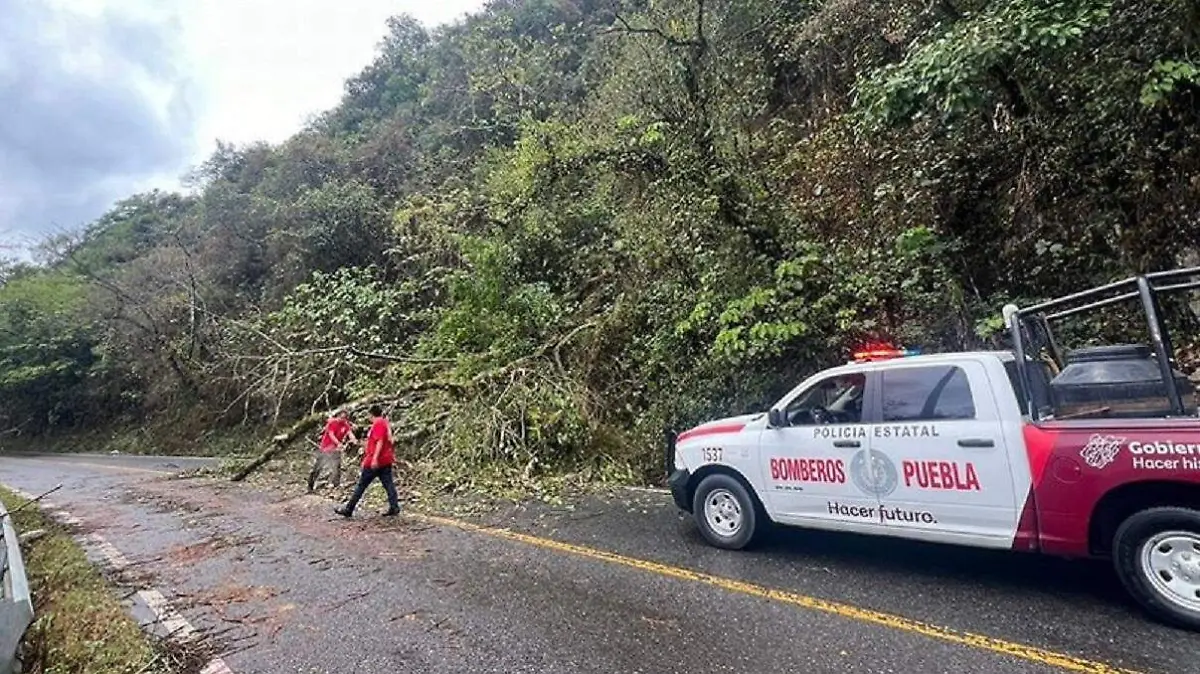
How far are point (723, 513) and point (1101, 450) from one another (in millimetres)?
2958

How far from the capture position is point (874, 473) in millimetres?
5211

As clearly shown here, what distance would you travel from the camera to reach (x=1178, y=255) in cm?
791

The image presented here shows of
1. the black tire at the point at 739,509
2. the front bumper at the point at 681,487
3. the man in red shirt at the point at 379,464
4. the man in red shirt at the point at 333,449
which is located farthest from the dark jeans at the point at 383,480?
the black tire at the point at 739,509

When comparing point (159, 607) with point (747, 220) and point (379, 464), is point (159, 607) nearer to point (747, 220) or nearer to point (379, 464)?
point (379, 464)

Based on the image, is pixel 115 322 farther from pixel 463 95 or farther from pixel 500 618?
pixel 500 618

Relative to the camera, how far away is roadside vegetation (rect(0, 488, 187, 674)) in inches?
178

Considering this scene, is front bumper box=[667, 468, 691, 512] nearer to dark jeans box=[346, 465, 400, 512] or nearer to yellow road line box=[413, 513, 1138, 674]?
yellow road line box=[413, 513, 1138, 674]

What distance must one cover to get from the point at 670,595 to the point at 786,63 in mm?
12220

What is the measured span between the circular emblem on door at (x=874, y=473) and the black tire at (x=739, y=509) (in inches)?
39.8

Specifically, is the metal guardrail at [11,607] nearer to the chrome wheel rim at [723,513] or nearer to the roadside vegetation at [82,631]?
the roadside vegetation at [82,631]

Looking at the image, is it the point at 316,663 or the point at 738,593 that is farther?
the point at 738,593

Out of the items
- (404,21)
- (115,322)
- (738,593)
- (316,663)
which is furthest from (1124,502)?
(404,21)

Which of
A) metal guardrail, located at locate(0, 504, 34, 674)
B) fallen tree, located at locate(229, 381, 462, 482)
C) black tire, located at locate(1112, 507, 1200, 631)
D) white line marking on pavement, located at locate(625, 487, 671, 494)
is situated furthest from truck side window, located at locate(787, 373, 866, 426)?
fallen tree, located at locate(229, 381, 462, 482)

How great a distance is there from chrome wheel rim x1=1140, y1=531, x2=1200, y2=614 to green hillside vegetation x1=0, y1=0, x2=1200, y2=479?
13.5ft
